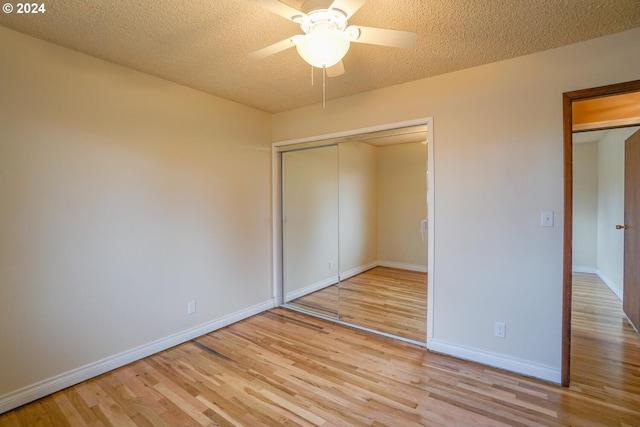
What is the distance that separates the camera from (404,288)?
14.2ft

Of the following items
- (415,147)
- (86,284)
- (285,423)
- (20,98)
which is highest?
(415,147)

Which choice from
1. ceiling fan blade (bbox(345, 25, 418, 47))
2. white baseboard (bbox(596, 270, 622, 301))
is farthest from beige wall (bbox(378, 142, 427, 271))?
ceiling fan blade (bbox(345, 25, 418, 47))

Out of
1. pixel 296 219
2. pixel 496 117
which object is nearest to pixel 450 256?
pixel 496 117

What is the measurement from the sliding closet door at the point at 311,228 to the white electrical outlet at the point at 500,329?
1713 mm

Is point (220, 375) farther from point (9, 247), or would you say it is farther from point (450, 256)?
point (450, 256)

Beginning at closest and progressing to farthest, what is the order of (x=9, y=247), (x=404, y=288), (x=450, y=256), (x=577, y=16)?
(x=577, y=16), (x=9, y=247), (x=450, y=256), (x=404, y=288)

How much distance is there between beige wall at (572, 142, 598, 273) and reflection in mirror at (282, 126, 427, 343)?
2.76m

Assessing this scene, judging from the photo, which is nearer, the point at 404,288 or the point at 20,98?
the point at 20,98

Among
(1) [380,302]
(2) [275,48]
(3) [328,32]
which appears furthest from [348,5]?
(1) [380,302]

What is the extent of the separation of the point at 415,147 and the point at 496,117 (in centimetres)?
272

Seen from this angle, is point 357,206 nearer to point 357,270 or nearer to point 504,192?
point 357,270

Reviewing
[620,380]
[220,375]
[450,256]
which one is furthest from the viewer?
[450,256]

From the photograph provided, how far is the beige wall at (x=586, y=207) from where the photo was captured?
16.4 feet

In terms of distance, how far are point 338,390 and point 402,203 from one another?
12.2 ft
